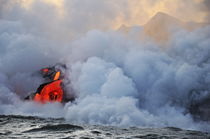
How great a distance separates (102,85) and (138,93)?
2319mm

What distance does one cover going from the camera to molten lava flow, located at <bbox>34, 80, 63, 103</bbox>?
768 inches

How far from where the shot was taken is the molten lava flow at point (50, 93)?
19.5m

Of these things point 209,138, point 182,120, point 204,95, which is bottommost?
point 209,138

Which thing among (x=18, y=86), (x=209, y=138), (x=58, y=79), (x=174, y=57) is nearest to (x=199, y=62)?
(x=174, y=57)

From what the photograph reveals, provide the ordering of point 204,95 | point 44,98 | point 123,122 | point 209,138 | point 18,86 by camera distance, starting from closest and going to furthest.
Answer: point 209,138
point 123,122
point 204,95
point 44,98
point 18,86

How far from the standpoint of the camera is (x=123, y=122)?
41.7ft

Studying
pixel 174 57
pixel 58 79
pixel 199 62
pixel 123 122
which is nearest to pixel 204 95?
pixel 199 62

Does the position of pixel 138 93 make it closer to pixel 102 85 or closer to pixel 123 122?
pixel 102 85

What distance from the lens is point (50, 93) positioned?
19719 millimetres

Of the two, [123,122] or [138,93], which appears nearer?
[123,122]

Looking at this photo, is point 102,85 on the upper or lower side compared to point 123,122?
upper

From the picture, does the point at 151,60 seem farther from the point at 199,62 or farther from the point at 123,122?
the point at 123,122

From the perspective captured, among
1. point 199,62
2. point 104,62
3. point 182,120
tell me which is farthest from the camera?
point 104,62

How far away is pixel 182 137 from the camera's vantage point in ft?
32.0
